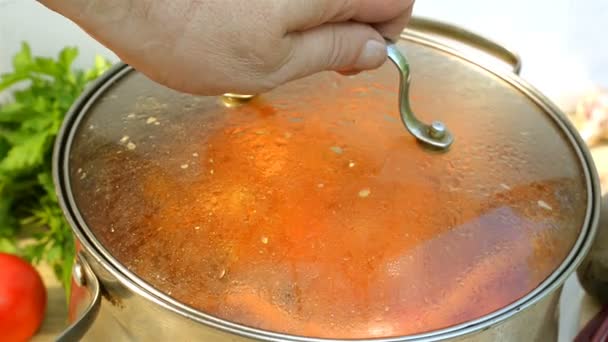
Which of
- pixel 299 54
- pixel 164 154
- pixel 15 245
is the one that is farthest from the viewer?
pixel 15 245

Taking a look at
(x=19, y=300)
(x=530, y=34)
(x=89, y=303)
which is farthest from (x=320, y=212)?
(x=530, y=34)

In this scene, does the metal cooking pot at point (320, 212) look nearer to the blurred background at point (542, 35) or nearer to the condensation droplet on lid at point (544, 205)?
the condensation droplet on lid at point (544, 205)

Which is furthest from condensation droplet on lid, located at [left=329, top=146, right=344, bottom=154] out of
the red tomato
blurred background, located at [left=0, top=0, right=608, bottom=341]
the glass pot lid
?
blurred background, located at [left=0, top=0, right=608, bottom=341]

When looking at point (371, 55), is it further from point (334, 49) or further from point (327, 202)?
point (327, 202)

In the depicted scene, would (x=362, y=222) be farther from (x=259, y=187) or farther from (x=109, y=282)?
(x=109, y=282)

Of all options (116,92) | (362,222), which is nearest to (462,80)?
(362,222)

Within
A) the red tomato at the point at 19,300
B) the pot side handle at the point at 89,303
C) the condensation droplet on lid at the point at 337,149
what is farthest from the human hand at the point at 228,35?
the red tomato at the point at 19,300

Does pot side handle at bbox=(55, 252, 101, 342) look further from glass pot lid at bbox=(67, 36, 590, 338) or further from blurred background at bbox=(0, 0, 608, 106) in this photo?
blurred background at bbox=(0, 0, 608, 106)
